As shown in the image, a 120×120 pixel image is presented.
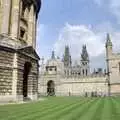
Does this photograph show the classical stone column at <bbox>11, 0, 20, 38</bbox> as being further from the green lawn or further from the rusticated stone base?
the green lawn

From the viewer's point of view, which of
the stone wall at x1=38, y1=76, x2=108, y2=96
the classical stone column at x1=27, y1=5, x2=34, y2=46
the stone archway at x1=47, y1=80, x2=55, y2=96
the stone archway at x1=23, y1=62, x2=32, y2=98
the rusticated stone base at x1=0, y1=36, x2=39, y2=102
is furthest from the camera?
the stone archway at x1=47, y1=80, x2=55, y2=96

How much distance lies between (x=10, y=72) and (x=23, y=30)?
9528mm

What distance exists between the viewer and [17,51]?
3303 cm

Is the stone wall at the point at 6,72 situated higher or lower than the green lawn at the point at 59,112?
higher

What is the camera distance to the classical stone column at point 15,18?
35219 millimetres

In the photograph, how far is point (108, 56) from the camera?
240ft

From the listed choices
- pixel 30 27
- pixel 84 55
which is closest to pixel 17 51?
pixel 30 27

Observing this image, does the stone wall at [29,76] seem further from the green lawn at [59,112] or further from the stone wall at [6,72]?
the green lawn at [59,112]

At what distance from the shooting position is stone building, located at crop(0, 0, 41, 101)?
31.4m

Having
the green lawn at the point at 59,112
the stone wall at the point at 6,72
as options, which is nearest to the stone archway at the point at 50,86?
the stone wall at the point at 6,72

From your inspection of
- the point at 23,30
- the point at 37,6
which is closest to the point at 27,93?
the point at 23,30

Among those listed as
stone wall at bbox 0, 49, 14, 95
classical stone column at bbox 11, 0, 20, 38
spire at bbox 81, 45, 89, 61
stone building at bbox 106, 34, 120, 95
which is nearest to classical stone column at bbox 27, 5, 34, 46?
classical stone column at bbox 11, 0, 20, 38

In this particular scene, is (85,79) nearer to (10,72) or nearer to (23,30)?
(23,30)

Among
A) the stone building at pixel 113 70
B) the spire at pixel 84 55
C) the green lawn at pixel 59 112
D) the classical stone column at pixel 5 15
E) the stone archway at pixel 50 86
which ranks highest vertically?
the spire at pixel 84 55
